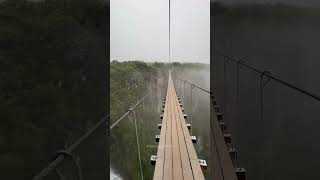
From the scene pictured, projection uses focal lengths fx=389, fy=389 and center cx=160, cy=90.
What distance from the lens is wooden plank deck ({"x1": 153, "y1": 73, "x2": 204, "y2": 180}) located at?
10.0 feet

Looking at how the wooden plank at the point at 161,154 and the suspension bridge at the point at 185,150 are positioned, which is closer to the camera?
the suspension bridge at the point at 185,150

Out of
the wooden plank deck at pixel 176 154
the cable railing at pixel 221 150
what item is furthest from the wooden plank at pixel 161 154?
the cable railing at pixel 221 150

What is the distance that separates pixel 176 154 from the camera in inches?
142

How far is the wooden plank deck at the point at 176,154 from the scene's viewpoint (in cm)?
306
